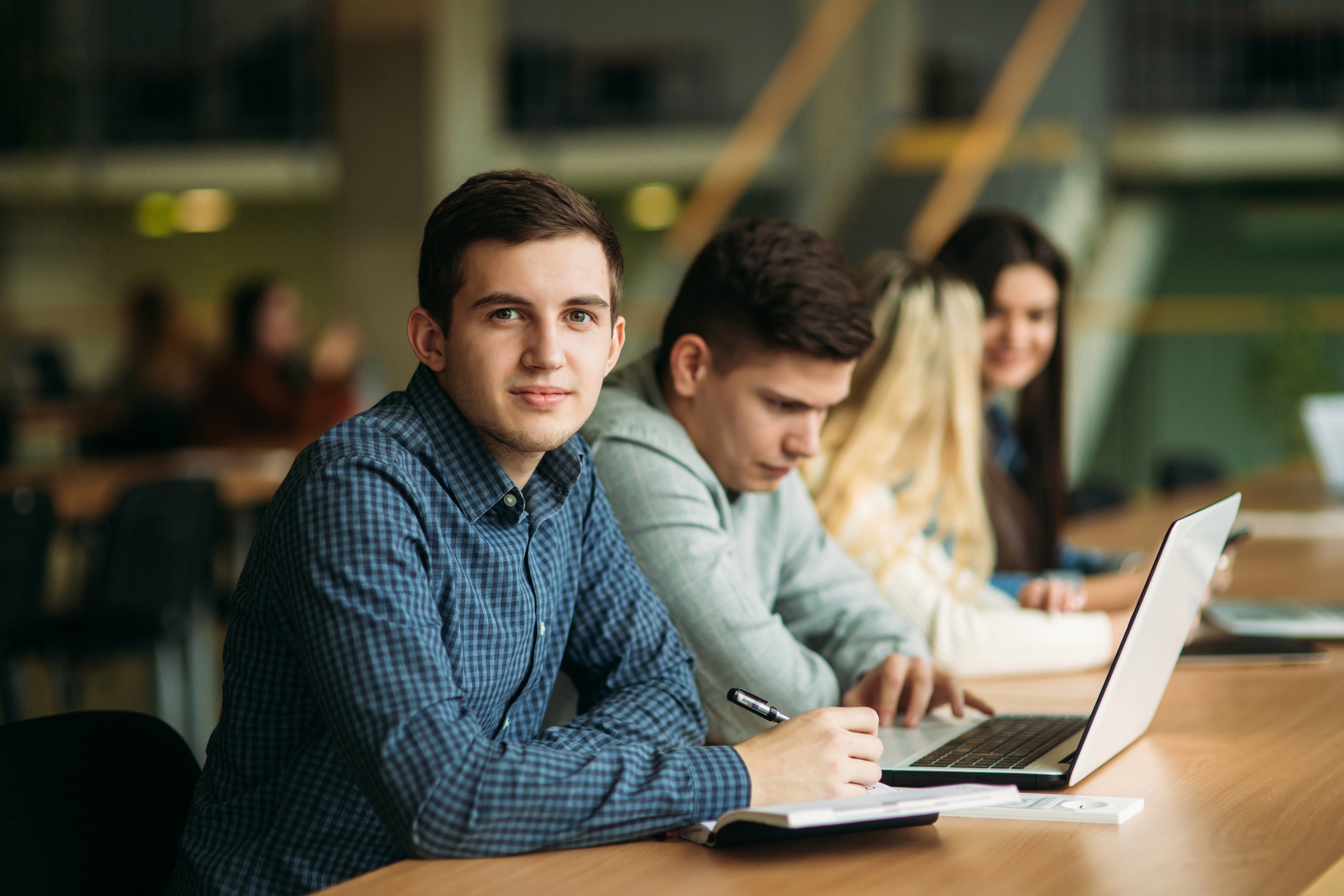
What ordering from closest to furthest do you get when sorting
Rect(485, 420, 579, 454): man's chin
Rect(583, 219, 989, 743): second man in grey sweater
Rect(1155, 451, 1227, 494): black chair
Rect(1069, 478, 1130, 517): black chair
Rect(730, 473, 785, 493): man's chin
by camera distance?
Rect(485, 420, 579, 454): man's chin, Rect(583, 219, 989, 743): second man in grey sweater, Rect(730, 473, 785, 493): man's chin, Rect(1069, 478, 1130, 517): black chair, Rect(1155, 451, 1227, 494): black chair

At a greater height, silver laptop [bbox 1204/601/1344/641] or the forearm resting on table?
the forearm resting on table

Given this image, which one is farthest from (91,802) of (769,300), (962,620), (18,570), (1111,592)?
(18,570)

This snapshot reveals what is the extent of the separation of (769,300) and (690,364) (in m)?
0.14

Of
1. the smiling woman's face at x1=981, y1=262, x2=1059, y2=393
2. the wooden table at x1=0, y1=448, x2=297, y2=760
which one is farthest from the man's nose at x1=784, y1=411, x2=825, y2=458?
the wooden table at x1=0, y1=448, x2=297, y2=760

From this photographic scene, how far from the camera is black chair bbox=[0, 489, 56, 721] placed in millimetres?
3537

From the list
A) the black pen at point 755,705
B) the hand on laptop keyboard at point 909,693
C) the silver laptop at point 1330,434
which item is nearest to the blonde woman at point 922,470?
the hand on laptop keyboard at point 909,693

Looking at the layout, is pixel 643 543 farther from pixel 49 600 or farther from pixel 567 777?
pixel 49 600

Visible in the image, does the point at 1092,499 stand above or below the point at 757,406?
below

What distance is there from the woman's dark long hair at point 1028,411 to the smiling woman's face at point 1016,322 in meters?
0.02

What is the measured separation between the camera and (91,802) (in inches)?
54.6

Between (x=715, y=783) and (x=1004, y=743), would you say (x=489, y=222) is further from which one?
(x=1004, y=743)

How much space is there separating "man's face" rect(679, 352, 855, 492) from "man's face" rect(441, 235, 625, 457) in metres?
0.41

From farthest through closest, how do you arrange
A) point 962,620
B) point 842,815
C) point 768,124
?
point 768,124, point 962,620, point 842,815

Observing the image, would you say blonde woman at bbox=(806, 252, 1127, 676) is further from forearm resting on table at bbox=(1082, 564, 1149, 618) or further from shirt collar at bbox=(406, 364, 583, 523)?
shirt collar at bbox=(406, 364, 583, 523)
